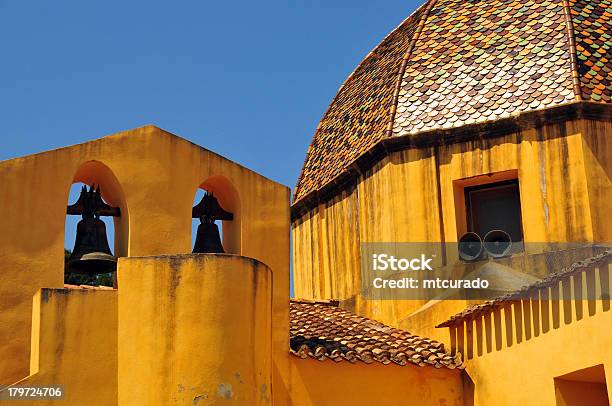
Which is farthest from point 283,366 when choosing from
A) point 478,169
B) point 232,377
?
point 478,169

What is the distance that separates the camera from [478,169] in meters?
14.9

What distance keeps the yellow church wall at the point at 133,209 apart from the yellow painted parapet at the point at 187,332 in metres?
0.86

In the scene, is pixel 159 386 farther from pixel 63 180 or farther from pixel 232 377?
pixel 63 180

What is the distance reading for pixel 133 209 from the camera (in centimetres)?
1187

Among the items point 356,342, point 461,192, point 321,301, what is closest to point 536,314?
point 356,342

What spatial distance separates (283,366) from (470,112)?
4.99 m

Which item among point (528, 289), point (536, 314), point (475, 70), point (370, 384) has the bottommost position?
point (370, 384)

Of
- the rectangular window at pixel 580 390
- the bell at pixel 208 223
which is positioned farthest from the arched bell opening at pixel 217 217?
the rectangular window at pixel 580 390

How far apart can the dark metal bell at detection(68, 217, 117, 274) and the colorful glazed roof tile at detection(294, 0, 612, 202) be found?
Answer: 16.9 feet

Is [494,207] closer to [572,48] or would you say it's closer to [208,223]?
[572,48]

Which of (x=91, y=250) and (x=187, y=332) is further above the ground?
(x=91, y=250)

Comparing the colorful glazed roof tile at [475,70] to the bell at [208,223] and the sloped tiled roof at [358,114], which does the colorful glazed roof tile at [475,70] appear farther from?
the bell at [208,223]
